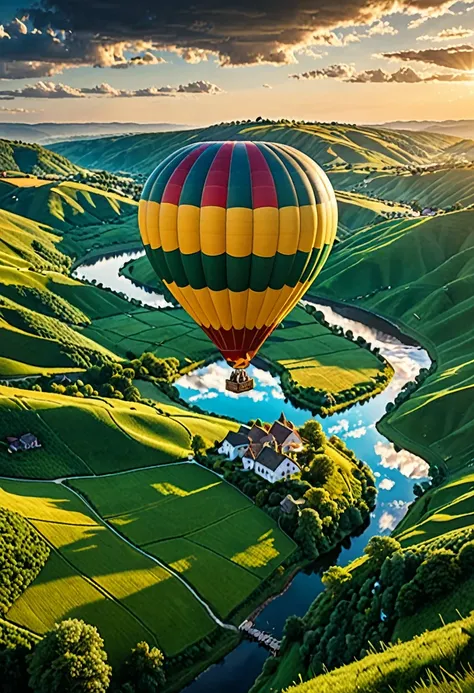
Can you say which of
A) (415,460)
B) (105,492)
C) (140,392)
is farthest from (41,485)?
(415,460)

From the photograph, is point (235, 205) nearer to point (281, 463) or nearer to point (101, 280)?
point (281, 463)

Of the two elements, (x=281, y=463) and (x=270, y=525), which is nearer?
(x=270, y=525)

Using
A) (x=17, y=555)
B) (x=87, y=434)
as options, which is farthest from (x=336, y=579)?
(x=87, y=434)

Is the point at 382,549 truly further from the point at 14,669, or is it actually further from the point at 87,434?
the point at 87,434

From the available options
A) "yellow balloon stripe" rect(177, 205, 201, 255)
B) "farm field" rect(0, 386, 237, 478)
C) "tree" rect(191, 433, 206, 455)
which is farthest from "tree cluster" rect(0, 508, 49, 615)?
"yellow balloon stripe" rect(177, 205, 201, 255)

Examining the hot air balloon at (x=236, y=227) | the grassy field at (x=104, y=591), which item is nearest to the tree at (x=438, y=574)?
the grassy field at (x=104, y=591)

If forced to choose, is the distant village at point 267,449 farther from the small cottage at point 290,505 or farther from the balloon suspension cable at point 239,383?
the balloon suspension cable at point 239,383
